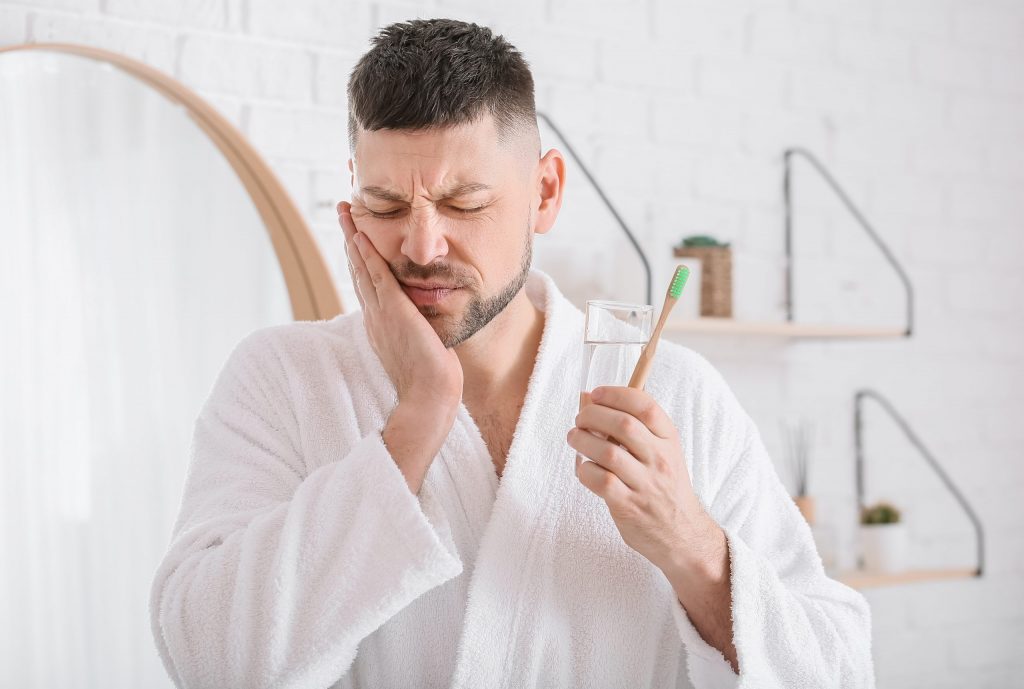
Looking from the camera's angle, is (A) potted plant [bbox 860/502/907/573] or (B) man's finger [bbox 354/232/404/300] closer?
(B) man's finger [bbox 354/232/404/300]

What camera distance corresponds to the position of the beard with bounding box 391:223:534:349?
1110mm

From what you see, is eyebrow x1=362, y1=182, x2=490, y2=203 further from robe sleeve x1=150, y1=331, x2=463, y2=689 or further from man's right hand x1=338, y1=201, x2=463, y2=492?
robe sleeve x1=150, y1=331, x2=463, y2=689

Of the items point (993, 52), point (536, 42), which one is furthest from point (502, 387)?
point (993, 52)

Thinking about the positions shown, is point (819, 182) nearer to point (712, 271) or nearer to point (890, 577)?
point (712, 271)

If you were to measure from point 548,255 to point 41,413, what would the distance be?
2.62ft

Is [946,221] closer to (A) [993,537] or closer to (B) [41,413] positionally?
(A) [993,537]

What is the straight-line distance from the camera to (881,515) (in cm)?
198

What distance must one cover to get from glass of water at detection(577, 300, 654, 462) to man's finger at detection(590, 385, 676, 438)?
0.03 m

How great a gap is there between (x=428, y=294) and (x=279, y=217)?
0.50 metres

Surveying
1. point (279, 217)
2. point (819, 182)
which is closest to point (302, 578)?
point (279, 217)

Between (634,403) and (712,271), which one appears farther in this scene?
(712,271)

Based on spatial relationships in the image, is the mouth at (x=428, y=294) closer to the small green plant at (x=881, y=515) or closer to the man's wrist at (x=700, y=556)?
the man's wrist at (x=700, y=556)

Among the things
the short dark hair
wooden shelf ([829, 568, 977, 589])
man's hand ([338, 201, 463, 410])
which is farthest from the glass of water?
wooden shelf ([829, 568, 977, 589])

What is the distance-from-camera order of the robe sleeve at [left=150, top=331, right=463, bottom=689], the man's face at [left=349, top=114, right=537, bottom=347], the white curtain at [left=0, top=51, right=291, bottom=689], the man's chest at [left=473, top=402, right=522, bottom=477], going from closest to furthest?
1. the robe sleeve at [left=150, top=331, right=463, bottom=689]
2. the man's face at [left=349, top=114, right=537, bottom=347]
3. the man's chest at [left=473, top=402, right=522, bottom=477]
4. the white curtain at [left=0, top=51, right=291, bottom=689]
